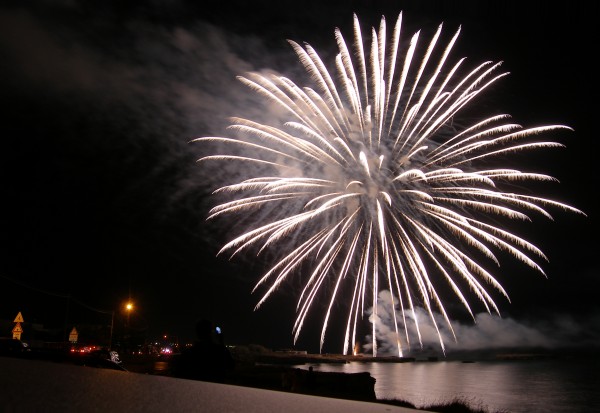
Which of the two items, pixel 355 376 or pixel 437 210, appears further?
pixel 437 210

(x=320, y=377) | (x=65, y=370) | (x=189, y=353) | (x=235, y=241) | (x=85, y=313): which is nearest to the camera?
(x=65, y=370)

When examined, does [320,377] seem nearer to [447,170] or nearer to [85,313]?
[447,170]

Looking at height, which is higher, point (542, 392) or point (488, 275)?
point (488, 275)

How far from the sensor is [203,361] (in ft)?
19.4

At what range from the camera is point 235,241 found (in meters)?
26.0

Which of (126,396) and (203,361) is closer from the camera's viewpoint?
(126,396)

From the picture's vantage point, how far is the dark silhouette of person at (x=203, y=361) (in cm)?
589

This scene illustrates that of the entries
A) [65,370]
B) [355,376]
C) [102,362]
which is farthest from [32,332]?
[65,370]

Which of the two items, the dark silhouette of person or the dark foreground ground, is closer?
the dark foreground ground

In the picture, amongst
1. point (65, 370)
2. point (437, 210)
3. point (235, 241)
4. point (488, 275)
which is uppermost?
point (437, 210)

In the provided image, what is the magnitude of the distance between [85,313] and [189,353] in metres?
84.3

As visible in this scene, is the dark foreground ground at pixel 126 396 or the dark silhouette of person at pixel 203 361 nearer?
the dark foreground ground at pixel 126 396

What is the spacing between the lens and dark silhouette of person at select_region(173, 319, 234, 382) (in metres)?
5.89

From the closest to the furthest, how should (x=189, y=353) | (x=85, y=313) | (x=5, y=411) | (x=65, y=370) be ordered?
(x=5, y=411)
(x=65, y=370)
(x=189, y=353)
(x=85, y=313)
